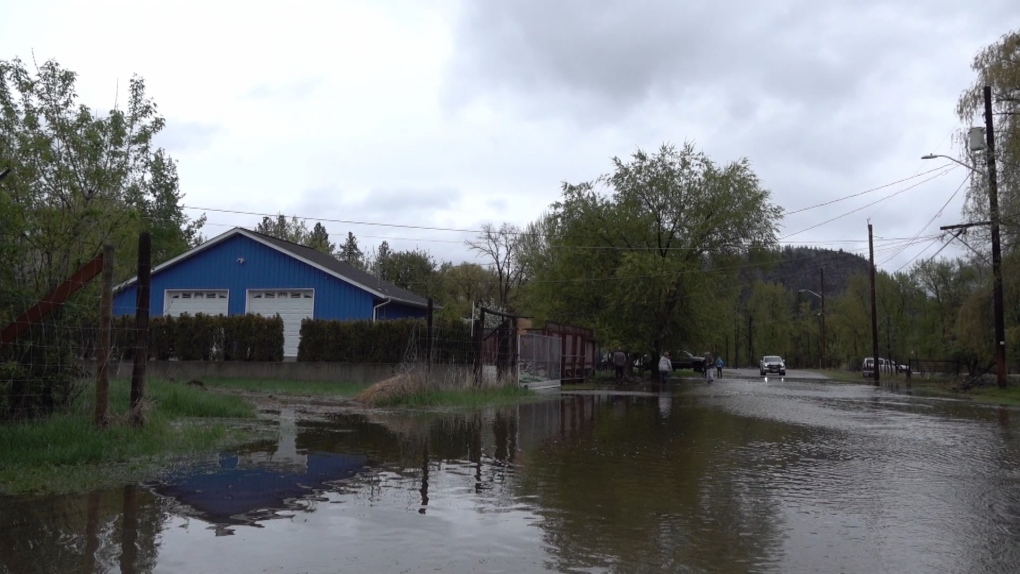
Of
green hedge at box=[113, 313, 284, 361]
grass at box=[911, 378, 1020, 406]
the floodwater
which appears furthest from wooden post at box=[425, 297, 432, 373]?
grass at box=[911, 378, 1020, 406]

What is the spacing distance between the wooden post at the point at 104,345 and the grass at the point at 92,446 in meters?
0.18

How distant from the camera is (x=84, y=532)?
6184 millimetres

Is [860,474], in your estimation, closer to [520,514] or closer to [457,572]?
[520,514]

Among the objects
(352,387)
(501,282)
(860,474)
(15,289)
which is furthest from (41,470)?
(501,282)

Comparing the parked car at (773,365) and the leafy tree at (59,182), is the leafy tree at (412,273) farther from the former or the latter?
the leafy tree at (59,182)

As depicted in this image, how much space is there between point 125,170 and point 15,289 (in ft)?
10.7

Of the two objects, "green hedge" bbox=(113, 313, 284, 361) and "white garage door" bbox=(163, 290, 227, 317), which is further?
"white garage door" bbox=(163, 290, 227, 317)

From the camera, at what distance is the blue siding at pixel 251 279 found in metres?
32.9

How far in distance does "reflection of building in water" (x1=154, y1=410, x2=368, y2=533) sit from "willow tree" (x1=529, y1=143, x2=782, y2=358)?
31.3 m

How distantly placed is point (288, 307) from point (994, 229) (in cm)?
2732

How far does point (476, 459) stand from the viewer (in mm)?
10555

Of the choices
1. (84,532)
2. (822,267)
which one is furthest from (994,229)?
(822,267)

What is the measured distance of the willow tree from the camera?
4116 cm

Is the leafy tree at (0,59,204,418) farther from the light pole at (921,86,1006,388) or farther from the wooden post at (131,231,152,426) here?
the light pole at (921,86,1006,388)
